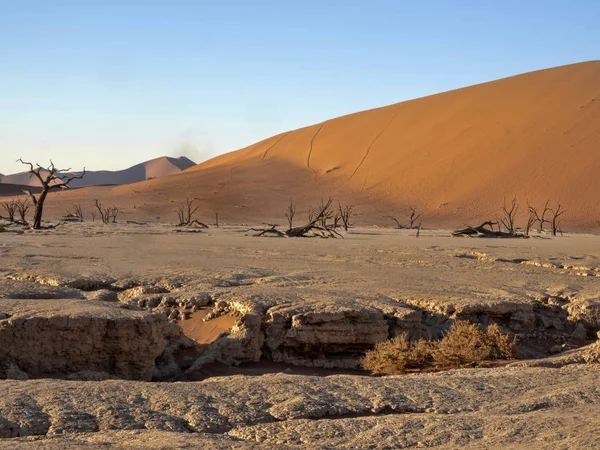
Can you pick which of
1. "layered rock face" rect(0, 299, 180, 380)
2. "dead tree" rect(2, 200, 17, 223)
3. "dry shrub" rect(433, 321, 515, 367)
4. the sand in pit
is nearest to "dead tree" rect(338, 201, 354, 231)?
"dead tree" rect(2, 200, 17, 223)

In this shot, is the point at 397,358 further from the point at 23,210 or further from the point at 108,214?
the point at 108,214

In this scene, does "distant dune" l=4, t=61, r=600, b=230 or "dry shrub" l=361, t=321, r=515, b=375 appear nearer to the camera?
"dry shrub" l=361, t=321, r=515, b=375

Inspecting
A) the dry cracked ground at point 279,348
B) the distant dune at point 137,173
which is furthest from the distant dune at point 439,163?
the distant dune at point 137,173

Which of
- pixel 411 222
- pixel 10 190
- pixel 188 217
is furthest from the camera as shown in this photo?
pixel 10 190

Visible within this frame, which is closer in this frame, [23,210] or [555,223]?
[23,210]

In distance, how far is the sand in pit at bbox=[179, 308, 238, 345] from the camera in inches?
356

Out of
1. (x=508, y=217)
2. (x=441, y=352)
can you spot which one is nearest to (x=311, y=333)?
(x=441, y=352)

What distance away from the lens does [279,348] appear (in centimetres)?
886

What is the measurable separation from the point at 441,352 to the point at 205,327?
2860 millimetres

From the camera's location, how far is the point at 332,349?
29.1ft

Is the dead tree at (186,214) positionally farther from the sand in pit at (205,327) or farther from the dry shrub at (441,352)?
the dry shrub at (441,352)

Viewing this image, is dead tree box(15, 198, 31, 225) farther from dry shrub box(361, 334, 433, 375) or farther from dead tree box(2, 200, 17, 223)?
dry shrub box(361, 334, 433, 375)

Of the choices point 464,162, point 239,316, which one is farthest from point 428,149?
point 239,316

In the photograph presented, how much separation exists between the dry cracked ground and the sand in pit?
0.03 meters
